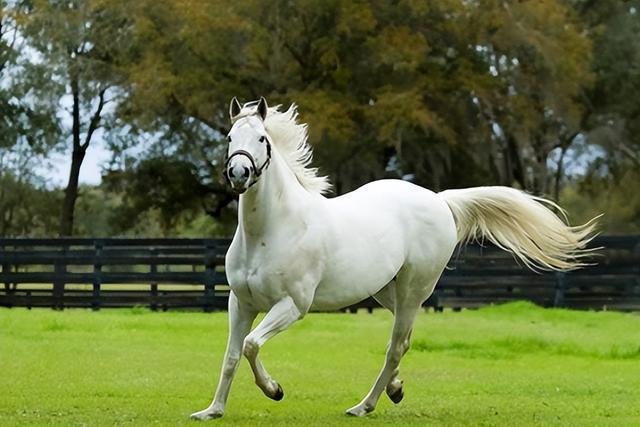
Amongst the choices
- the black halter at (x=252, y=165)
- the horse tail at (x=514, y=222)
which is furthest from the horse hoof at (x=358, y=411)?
the black halter at (x=252, y=165)

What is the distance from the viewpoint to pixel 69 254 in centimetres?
2067

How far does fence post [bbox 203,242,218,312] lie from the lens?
2034 centimetres

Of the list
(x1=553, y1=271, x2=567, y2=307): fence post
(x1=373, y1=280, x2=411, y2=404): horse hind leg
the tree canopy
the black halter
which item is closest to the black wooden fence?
(x1=553, y1=271, x2=567, y2=307): fence post

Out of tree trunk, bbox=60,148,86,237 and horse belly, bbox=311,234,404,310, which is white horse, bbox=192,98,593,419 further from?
tree trunk, bbox=60,148,86,237

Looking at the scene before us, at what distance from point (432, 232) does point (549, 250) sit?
0.99 metres

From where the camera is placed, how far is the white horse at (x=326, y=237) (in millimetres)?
6969

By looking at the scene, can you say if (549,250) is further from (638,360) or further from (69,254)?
(69,254)

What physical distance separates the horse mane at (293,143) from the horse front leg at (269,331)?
0.94m

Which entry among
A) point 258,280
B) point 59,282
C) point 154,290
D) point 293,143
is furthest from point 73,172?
point 258,280

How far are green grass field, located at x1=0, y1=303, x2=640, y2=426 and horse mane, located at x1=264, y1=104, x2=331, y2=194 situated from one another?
154 cm

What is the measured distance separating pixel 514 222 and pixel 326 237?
2.03m

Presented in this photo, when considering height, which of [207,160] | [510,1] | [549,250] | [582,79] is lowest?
[549,250]

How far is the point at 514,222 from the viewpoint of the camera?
877 cm

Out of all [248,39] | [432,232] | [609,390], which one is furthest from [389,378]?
[248,39]
